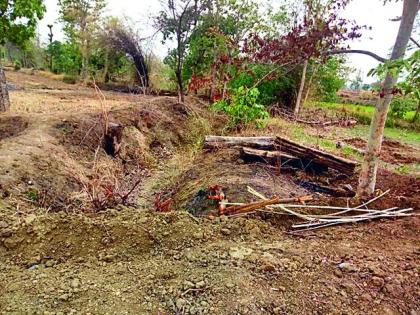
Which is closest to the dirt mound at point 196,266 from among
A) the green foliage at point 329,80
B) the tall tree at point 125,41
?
the green foliage at point 329,80

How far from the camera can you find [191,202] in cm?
427

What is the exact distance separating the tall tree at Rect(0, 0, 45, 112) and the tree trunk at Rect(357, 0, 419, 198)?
7.49m

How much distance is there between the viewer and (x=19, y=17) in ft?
25.5

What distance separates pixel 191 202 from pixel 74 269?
190cm

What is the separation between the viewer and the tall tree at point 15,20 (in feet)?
24.7

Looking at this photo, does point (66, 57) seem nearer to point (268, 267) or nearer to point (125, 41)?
point (125, 41)

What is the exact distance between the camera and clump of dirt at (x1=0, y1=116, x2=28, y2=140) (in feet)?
20.7

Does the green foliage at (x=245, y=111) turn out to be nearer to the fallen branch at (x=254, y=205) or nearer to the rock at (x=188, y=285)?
the fallen branch at (x=254, y=205)

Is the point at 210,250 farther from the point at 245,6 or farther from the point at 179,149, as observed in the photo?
the point at 245,6

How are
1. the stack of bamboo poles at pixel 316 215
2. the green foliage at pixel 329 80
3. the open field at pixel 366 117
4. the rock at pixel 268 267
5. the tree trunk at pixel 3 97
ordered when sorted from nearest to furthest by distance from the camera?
the rock at pixel 268 267 → the stack of bamboo poles at pixel 316 215 → the tree trunk at pixel 3 97 → the green foliage at pixel 329 80 → the open field at pixel 366 117

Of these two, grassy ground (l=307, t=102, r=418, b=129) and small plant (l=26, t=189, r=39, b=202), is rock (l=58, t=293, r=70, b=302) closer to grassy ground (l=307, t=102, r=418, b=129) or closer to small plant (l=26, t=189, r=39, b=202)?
small plant (l=26, t=189, r=39, b=202)

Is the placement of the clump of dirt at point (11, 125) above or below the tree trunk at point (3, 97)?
below

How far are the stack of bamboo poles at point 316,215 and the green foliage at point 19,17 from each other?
22.6ft

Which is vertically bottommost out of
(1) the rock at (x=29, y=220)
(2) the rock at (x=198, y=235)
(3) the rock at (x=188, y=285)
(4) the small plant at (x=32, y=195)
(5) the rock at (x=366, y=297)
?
(4) the small plant at (x=32, y=195)
